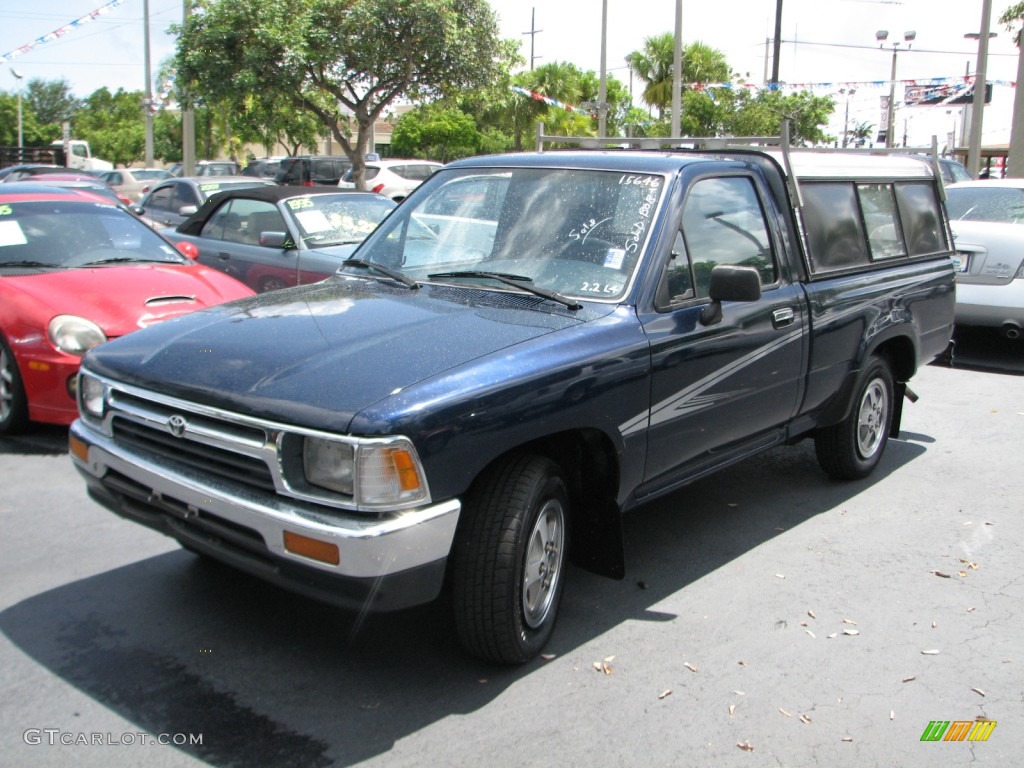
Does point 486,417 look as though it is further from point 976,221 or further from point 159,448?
point 976,221

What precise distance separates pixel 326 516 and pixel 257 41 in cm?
1559

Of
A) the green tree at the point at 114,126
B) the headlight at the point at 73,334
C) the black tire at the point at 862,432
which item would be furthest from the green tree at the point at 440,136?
the black tire at the point at 862,432

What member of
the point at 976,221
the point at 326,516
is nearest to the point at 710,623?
the point at 326,516

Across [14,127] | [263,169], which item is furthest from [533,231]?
[14,127]

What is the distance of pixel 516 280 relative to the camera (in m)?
4.20

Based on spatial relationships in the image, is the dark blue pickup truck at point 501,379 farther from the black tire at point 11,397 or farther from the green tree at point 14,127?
the green tree at point 14,127

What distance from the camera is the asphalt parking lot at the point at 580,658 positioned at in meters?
3.17

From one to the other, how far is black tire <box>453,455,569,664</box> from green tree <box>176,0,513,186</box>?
1450 centimetres

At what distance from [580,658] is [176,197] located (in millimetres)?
11708

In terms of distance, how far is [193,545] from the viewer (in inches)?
138

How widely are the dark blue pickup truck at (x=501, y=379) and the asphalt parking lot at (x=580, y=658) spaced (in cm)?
34

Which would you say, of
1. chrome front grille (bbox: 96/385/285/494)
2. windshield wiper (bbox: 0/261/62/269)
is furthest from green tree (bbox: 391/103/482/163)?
chrome front grille (bbox: 96/385/285/494)

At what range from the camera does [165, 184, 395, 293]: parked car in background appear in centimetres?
888

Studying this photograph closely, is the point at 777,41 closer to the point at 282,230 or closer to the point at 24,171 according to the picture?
the point at 24,171
